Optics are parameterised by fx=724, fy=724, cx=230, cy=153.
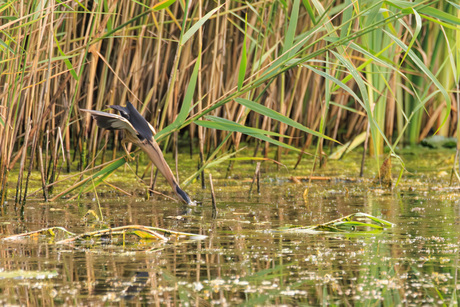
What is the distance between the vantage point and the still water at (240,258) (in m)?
1.71

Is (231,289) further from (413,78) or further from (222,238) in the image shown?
(413,78)

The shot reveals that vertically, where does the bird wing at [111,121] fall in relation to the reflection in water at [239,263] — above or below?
above

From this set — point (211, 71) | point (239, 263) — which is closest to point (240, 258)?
point (239, 263)

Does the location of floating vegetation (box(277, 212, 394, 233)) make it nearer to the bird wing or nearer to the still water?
the still water

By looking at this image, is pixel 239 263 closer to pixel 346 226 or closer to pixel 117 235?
pixel 117 235

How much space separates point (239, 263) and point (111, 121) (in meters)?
0.87

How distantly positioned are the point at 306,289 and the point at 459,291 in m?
0.37

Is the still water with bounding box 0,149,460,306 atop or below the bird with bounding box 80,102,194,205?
below

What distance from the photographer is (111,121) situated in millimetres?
2650

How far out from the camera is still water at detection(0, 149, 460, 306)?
5.60ft

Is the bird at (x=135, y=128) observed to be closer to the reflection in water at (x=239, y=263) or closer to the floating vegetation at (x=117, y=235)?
the reflection in water at (x=239, y=263)

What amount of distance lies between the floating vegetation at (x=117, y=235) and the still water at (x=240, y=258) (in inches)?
1.4

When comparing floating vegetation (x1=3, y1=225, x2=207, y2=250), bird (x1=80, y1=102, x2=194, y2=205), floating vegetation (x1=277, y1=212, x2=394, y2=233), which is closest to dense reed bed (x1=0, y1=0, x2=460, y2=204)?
bird (x1=80, y1=102, x2=194, y2=205)

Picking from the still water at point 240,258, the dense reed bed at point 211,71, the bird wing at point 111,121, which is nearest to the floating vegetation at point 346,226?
the still water at point 240,258
